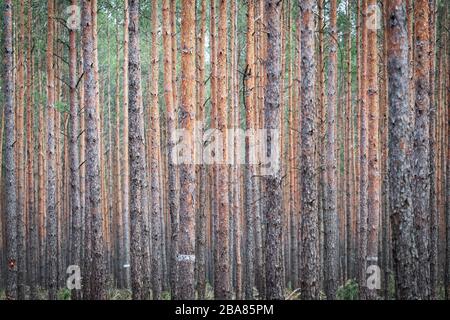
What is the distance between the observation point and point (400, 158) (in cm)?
625

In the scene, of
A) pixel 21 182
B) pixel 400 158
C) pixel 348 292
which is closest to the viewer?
pixel 400 158

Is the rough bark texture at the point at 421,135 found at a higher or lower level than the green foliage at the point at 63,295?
higher

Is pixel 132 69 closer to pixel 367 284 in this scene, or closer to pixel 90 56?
pixel 90 56

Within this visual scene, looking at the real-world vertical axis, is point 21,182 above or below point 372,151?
below

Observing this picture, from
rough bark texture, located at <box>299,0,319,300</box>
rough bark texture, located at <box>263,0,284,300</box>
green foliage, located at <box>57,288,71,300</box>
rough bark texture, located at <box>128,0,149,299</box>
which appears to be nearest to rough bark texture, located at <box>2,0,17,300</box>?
rough bark texture, located at <box>128,0,149,299</box>

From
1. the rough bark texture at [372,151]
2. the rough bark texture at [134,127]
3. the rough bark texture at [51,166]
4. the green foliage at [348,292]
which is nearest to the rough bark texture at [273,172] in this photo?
the rough bark texture at [134,127]

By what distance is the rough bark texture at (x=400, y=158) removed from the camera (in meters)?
6.20

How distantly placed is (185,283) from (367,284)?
393 cm

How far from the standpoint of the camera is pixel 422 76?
7750mm

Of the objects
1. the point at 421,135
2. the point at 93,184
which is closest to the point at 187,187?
the point at 93,184

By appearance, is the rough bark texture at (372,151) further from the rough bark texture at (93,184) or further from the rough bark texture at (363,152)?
the rough bark texture at (93,184)

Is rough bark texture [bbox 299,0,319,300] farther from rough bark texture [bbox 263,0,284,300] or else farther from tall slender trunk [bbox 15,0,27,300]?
tall slender trunk [bbox 15,0,27,300]

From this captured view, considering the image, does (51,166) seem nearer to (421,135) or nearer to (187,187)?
(187,187)
